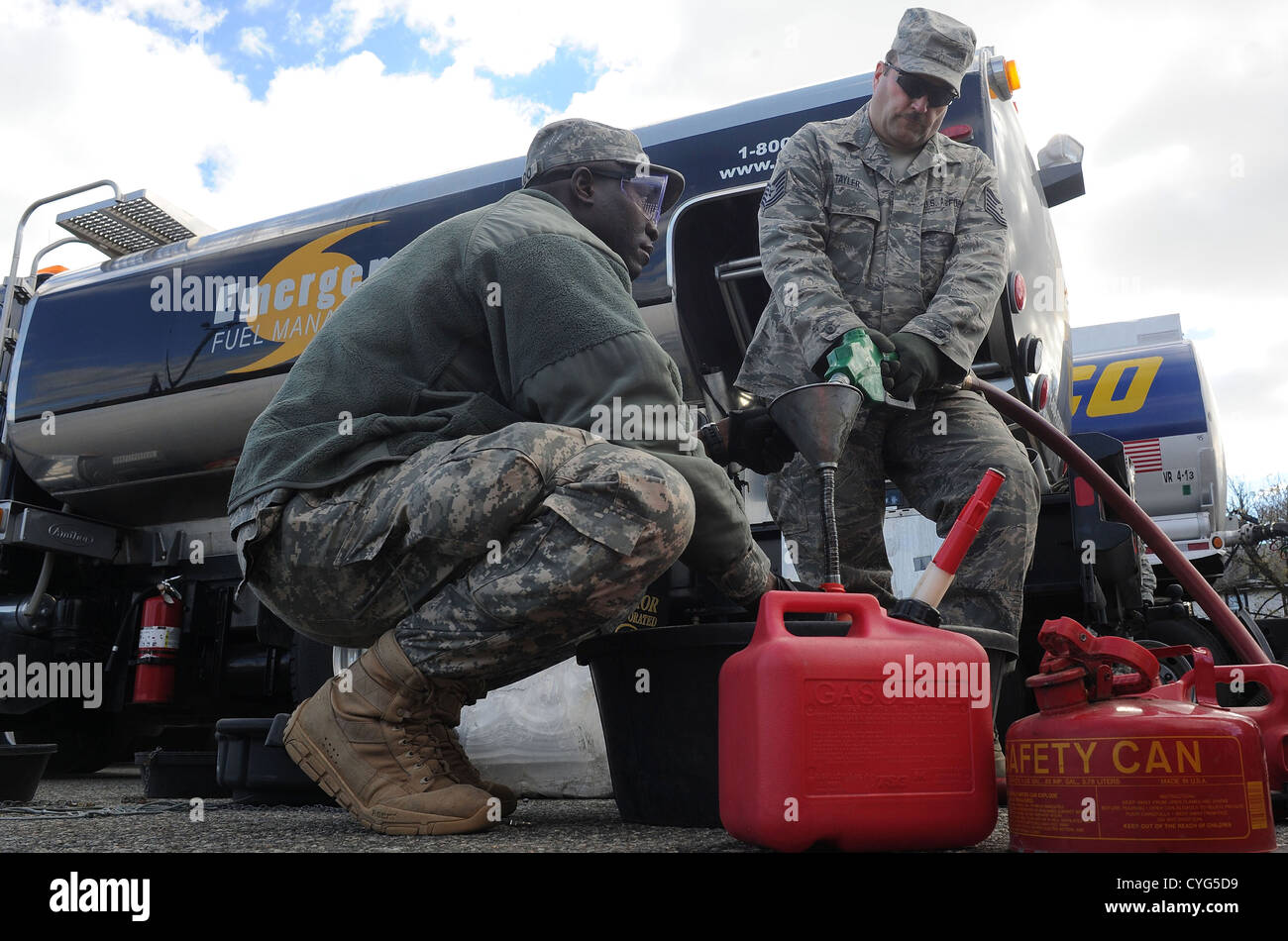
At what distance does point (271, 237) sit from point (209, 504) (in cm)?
120

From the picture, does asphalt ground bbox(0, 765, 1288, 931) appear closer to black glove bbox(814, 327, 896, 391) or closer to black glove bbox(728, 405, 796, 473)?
black glove bbox(728, 405, 796, 473)

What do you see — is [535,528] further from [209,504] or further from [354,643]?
[209,504]

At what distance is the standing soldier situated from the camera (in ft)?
5.68

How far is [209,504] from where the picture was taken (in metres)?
4.86

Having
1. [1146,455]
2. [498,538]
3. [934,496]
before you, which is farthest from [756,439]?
[1146,455]

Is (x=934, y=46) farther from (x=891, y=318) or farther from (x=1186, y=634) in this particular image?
(x=1186, y=634)

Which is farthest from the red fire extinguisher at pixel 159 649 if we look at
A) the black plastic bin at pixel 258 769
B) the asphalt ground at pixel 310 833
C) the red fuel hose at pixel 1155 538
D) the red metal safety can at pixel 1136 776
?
the red metal safety can at pixel 1136 776

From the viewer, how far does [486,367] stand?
199 cm

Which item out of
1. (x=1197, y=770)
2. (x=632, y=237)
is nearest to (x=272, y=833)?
(x=632, y=237)

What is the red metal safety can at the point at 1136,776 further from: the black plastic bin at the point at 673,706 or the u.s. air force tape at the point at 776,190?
the u.s. air force tape at the point at 776,190

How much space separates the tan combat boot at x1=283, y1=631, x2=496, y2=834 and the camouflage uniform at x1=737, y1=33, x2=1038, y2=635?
90 cm

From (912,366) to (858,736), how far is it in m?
0.96

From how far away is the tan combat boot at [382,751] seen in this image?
1.74 metres

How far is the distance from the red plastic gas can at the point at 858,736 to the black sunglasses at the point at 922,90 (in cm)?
140
